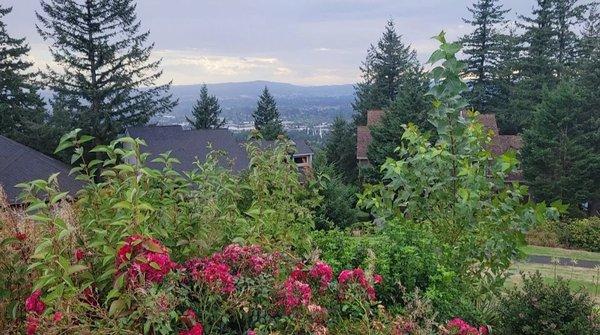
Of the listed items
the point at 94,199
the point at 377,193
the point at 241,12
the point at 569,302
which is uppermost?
the point at 241,12

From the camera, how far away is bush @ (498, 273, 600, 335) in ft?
9.79

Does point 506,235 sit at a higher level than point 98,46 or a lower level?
lower

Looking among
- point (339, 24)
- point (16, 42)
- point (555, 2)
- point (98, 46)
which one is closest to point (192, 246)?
point (339, 24)

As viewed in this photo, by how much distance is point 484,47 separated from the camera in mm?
34906

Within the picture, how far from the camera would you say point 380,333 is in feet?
7.32

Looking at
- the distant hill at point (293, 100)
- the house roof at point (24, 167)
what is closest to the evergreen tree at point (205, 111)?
the house roof at point (24, 167)

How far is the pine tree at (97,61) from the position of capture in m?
22.4

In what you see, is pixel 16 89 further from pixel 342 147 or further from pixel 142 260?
pixel 142 260

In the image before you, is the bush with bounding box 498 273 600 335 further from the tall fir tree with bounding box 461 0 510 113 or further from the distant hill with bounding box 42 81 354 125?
the distant hill with bounding box 42 81 354 125

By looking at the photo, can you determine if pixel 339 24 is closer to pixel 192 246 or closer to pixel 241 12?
pixel 241 12

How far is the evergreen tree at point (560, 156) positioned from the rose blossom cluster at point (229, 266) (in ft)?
68.2

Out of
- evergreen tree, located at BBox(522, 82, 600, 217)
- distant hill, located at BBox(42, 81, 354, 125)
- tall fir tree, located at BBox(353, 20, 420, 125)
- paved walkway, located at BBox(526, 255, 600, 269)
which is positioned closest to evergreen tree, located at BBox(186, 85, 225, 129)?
tall fir tree, located at BBox(353, 20, 420, 125)

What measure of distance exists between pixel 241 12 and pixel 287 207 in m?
12.4

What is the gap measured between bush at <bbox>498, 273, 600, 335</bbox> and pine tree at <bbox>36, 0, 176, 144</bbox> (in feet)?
74.0
